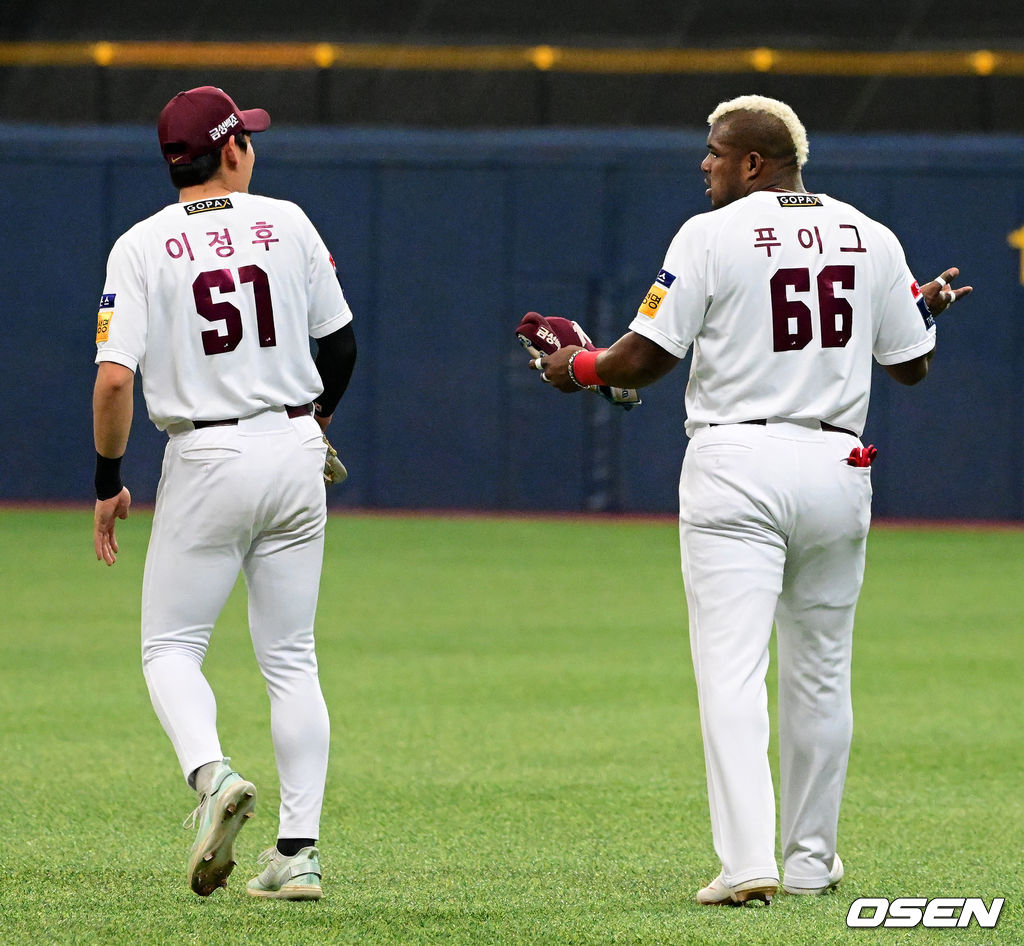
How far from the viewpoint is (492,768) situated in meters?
6.66

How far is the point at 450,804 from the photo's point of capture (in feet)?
19.6

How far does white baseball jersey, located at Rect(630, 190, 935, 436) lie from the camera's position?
443cm

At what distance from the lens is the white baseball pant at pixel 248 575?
4.46 meters

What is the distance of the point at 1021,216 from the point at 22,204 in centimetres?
1112

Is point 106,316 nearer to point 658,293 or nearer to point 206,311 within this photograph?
point 206,311

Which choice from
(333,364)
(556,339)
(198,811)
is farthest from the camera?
(556,339)

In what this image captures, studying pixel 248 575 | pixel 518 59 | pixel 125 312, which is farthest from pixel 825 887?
pixel 518 59

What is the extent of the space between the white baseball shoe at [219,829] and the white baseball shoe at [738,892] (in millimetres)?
1199

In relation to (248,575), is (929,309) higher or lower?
higher

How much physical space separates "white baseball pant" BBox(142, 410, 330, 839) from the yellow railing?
1635 cm

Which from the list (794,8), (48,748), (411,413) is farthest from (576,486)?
(48,748)

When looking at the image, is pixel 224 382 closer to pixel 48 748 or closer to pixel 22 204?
pixel 48 748

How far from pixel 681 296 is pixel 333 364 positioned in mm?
1016

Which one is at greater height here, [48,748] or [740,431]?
[740,431]
